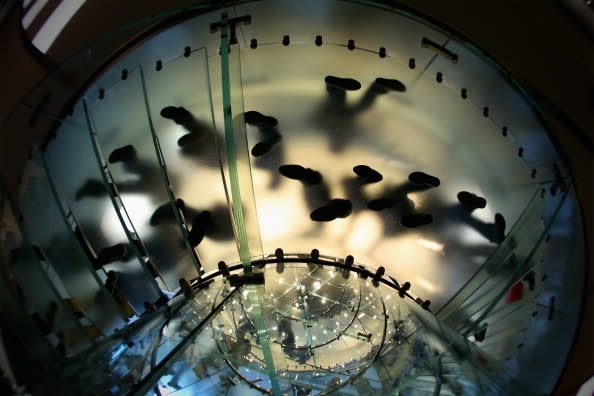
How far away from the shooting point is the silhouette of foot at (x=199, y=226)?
0.64 m

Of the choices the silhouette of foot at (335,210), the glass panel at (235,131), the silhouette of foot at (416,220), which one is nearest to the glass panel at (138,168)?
the glass panel at (235,131)

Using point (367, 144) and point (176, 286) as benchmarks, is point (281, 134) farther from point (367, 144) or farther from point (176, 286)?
point (176, 286)

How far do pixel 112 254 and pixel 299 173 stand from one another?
1.04 feet

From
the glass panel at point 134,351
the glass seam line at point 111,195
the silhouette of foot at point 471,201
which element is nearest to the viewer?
the glass panel at point 134,351

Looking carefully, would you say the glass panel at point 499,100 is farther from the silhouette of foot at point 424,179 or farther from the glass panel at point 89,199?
the glass panel at point 89,199

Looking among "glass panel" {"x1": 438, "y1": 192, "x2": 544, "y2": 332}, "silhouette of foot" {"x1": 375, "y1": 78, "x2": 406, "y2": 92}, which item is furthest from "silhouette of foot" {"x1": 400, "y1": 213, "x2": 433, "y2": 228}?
"silhouette of foot" {"x1": 375, "y1": 78, "x2": 406, "y2": 92}

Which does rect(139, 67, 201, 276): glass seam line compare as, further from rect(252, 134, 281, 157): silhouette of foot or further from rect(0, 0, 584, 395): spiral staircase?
rect(252, 134, 281, 157): silhouette of foot

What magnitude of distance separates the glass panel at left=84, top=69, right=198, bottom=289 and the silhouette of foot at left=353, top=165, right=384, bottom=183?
12.4 inches

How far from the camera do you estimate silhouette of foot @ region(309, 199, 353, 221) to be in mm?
667

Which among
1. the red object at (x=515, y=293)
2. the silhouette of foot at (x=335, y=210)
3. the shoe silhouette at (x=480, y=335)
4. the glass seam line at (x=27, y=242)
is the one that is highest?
the silhouette of foot at (x=335, y=210)

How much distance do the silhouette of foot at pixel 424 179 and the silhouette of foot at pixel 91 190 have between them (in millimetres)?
465

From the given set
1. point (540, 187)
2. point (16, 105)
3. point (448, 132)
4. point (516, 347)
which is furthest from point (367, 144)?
point (16, 105)

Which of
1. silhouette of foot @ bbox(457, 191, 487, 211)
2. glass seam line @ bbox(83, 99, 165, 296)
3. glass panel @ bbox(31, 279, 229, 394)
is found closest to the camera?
glass panel @ bbox(31, 279, 229, 394)

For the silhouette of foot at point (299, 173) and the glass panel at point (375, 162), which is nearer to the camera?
the glass panel at point (375, 162)
